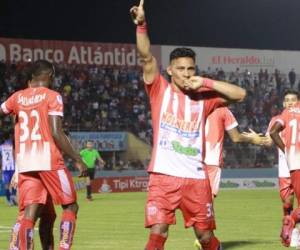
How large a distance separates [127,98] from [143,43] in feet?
136

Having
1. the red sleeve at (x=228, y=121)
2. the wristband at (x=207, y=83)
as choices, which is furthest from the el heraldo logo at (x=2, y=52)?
the wristband at (x=207, y=83)

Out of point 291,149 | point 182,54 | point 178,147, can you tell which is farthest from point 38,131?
point 291,149

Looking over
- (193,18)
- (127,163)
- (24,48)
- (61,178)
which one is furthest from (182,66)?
(193,18)

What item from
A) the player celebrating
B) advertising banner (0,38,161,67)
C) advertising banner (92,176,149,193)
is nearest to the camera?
the player celebrating

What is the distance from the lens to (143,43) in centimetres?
841

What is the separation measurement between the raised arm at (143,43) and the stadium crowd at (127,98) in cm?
3478

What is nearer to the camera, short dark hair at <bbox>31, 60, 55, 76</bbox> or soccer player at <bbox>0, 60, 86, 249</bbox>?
soccer player at <bbox>0, 60, 86, 249</bbox>

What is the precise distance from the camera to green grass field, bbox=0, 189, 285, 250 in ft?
47.6

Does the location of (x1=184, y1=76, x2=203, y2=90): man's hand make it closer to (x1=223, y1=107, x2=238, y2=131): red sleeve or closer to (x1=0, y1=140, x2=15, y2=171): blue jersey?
(x1=223, y1=107, x2=238, y2=131): red sleeve

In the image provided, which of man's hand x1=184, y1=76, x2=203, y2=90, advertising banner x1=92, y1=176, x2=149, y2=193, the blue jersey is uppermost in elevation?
man's hand x1=184, y1=76, x2=203, y2=90

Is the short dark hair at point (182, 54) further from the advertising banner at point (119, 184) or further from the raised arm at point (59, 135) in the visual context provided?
the advertising banner at point (119, 184)

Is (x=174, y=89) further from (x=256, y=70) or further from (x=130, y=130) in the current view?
(x=256, y=70)

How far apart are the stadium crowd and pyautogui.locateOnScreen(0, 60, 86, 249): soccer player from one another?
32.7 m

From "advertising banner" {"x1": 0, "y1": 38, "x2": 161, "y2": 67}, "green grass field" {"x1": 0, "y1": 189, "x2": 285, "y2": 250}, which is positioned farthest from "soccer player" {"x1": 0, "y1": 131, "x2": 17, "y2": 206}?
"advertising banner" {"x1": 0, "y1": 38, "x2": 161, "y2": 67}
